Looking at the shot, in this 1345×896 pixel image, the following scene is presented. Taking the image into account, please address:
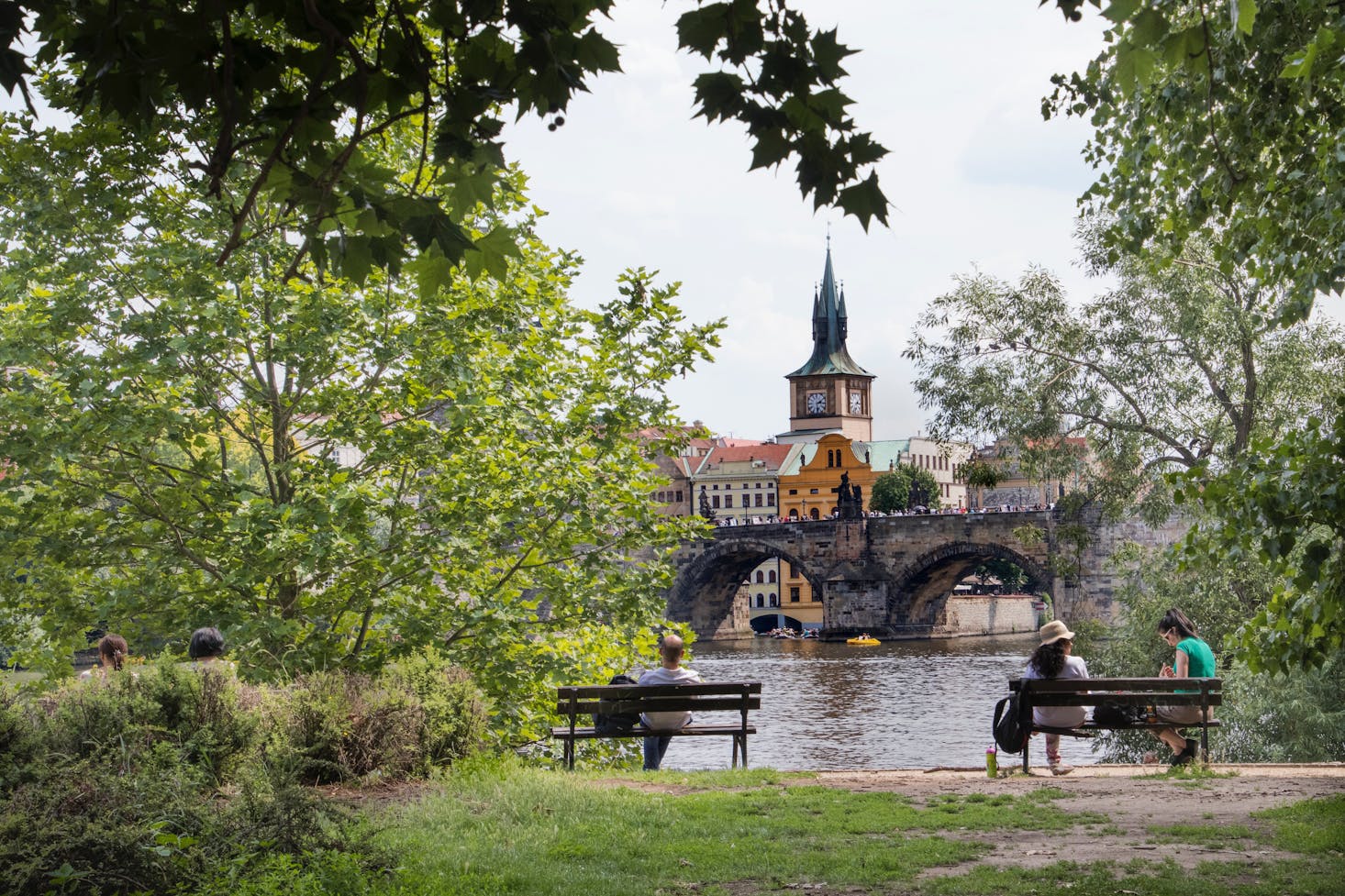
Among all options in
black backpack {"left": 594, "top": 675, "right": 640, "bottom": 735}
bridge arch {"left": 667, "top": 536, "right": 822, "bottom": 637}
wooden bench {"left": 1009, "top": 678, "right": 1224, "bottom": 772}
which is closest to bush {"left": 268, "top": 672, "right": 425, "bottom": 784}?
black backpack {"left": 594, "top": 675, "right": 640, "bottom": 735}

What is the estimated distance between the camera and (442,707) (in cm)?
848

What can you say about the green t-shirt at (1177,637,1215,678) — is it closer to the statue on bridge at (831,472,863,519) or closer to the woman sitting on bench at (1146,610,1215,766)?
the woman sitting on bench at (1146,610,1215,766)

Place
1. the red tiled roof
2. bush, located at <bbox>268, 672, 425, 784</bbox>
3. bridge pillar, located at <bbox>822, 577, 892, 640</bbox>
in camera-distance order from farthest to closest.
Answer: the red tiled roof, bridge pillar, located at <bbox>822, 577, 892, 640</bbox>, bush, located at <bbox>268, 672, 425, 784</bbox>

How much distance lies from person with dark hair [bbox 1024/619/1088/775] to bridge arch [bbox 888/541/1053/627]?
58186 millimetres

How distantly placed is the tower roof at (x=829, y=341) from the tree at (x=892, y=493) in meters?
30.0

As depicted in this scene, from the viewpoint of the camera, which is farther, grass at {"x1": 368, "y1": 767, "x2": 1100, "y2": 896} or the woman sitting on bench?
the woman sitting on bench

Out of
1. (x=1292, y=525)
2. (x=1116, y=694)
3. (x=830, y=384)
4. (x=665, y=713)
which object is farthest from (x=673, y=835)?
(x=830, y=384)

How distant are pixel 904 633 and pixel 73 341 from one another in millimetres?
64372

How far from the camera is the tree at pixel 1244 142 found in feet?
21.5

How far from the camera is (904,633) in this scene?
72.6 meters

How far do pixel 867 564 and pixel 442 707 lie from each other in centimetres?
6668

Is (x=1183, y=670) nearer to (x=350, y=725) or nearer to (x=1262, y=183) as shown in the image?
(x=1262, y=183)

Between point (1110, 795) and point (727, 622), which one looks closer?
point (1110, 795)

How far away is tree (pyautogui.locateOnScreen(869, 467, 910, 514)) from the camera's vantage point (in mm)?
92438
